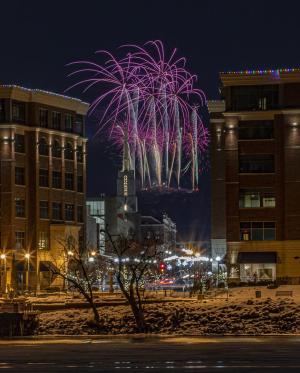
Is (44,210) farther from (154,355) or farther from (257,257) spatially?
(154,355)

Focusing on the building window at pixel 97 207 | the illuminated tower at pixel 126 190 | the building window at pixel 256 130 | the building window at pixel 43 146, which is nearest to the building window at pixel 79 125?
the building window at pixel 43 146

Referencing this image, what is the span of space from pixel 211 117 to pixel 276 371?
90.1 meters

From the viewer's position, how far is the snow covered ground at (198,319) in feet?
174

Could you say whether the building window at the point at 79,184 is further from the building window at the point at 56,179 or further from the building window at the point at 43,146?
the building window at the point at 43,146

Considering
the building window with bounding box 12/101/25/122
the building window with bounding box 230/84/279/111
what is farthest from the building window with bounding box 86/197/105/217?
the building window with bounding box 230/84/279/111

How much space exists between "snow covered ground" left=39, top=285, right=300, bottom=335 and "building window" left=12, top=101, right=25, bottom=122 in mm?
57927

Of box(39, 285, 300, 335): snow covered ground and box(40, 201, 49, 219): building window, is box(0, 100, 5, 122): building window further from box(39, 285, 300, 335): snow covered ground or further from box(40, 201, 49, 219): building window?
box(39, 285, 300, 335): snow covered ground

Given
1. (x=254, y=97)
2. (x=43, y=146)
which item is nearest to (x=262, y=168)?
(x=254, y=97)

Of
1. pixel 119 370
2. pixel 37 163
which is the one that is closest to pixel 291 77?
pixel 37 163

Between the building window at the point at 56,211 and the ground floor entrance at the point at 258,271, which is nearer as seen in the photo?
the ground floor entrance at the point at 258,271

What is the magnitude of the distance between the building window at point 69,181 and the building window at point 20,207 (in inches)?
321

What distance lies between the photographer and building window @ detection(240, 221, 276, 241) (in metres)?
101

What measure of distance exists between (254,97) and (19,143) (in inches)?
1188

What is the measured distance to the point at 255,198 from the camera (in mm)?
101312
